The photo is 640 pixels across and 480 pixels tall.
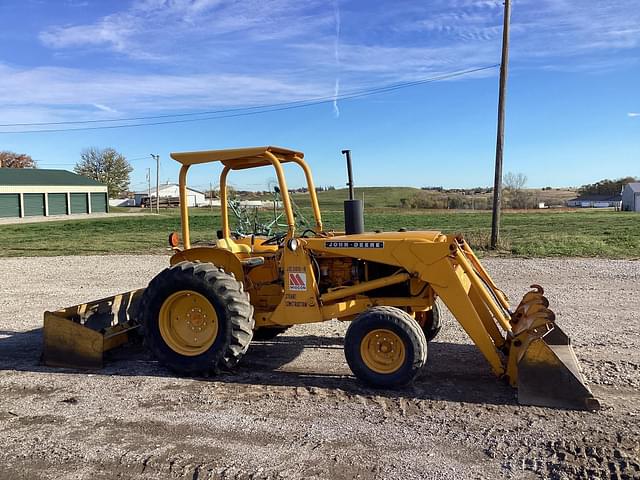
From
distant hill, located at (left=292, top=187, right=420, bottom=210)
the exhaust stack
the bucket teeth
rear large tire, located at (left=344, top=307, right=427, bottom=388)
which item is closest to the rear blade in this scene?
the bucket teeth

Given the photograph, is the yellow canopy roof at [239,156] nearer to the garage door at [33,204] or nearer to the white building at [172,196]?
the garage door at [33,204]

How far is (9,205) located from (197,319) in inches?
2059

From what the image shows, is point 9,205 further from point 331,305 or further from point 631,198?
point 631,198

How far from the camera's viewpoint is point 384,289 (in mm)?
6055

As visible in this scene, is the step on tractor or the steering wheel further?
the steering wheel

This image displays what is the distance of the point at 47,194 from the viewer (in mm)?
54938

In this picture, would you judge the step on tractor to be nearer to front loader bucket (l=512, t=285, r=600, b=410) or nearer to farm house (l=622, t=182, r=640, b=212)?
front loader bucket (l=512, t=285, r=600, b=410)

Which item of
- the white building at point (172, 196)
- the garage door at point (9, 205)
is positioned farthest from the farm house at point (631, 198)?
the garage door at point (9, 205)

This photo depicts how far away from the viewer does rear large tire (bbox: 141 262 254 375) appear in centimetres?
571

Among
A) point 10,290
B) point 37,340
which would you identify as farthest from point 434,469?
point 10,290

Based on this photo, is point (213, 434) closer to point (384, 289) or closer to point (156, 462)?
point (156, 462)

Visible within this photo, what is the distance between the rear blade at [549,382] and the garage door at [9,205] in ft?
178

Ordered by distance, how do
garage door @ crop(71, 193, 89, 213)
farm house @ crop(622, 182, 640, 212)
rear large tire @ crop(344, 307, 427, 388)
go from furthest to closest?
farm house @ crop(622, 182, 640, 212) → garage door @ crop(71, 193, 89, 213) → rear large tire @ crop(344, 307, 427, 388)

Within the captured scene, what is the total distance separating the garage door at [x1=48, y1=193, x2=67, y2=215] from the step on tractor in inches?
2125
